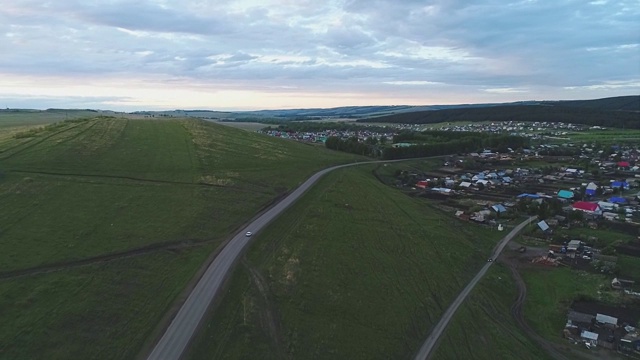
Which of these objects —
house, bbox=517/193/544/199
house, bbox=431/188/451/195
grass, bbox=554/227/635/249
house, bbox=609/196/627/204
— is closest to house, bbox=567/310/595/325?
grass, bbox=554/227/635/249

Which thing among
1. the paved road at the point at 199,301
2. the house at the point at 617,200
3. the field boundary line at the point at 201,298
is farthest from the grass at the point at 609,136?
the paved road at the point at 199,301

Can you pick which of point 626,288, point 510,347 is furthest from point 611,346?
point 626,288

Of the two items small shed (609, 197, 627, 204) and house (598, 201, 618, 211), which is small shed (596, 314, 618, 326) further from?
small shed (609, 197, 627, 204)

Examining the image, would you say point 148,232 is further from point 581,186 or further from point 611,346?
point 581,186

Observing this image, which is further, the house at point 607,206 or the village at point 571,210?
the house at point 607,206

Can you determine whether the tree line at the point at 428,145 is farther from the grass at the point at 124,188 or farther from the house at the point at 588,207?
the house at the point at 588,207

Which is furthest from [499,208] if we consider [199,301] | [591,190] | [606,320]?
[199,301]
